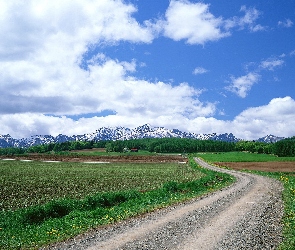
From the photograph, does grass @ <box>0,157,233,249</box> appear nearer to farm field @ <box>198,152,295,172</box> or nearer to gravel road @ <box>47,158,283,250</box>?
gravel road @ <box>47,158,283,250</box>

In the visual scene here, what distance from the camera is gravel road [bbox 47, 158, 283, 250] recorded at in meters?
15.3

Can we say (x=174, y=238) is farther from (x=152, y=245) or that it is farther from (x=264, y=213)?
(x=264, y=213)

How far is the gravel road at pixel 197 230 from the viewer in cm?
1534

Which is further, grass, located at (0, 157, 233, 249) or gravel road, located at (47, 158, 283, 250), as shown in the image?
grass, located at (0, 157, 233, 249)

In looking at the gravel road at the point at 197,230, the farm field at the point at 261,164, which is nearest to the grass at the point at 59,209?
the gravel road at the point at 197,230

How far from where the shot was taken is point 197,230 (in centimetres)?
1797

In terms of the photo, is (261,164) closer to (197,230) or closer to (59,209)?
(59,209)

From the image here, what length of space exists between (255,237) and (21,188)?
101ft

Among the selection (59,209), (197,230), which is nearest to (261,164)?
(59,209)

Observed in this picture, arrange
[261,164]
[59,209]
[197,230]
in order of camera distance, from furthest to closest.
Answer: [261,164], [59,209], [197,230]

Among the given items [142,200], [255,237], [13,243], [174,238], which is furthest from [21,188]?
[255,237]

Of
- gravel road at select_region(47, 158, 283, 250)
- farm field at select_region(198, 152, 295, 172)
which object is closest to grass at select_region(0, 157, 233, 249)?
gravel road at select_region(47, 158, 283, 250)

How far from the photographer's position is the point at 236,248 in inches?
574

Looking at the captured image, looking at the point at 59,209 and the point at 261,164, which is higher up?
the point at 261,164
